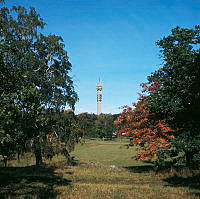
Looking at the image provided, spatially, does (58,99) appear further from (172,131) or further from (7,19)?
(172,131)

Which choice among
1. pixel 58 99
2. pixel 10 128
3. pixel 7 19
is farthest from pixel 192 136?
pixel 7 19

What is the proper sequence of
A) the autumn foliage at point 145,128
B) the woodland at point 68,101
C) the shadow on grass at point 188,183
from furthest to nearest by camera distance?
the autumn foliage at point 145,128 < the shadow on grass at point 188,183 < the woodland at point 68,101

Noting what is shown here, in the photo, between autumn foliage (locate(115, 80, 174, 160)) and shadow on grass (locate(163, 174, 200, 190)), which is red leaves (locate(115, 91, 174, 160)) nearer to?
autumn foliage (locate(115, 80, 174, 160))

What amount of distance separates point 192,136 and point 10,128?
12828mm

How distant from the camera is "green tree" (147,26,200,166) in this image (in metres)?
16.8

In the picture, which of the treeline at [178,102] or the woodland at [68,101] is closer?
the woodland at [68,101]

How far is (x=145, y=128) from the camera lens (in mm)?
24641

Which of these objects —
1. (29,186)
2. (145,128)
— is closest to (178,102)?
(145,128)

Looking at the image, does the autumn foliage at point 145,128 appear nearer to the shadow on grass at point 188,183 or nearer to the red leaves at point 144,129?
the red leaves at point 144,129

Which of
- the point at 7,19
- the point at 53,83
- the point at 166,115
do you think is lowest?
the point at 166,115

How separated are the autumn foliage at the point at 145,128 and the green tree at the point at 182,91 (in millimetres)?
1885

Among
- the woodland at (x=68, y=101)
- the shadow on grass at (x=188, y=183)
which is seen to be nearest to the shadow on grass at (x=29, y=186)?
the woodland at (x=68, y=101)

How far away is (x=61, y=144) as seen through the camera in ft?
91.8

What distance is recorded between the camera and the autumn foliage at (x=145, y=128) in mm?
21969
